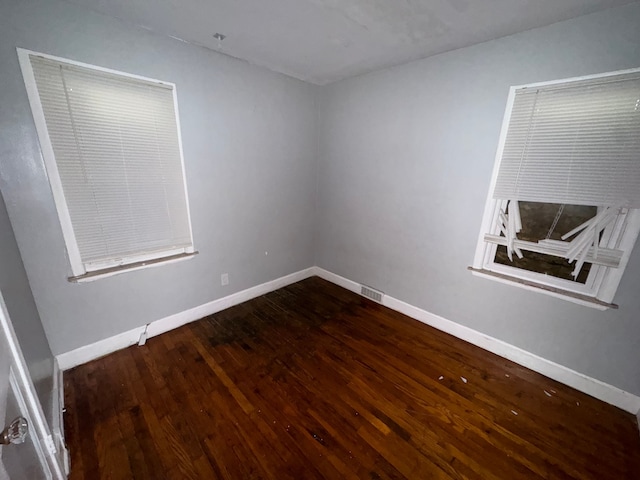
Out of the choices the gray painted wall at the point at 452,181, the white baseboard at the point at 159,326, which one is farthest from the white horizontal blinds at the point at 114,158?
the gray painted wall at the point at 452,181

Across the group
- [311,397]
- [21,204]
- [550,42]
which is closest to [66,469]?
[311,397]

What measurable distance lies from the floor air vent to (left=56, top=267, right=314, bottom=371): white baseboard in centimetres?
94

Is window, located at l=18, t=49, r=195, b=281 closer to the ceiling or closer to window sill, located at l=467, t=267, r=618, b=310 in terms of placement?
the ceiling

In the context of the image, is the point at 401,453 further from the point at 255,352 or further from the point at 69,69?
the point at 69,69

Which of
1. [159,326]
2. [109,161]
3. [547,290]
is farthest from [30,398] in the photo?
[547,290]

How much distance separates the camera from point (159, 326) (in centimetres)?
225

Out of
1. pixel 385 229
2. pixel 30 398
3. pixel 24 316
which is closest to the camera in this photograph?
pixel 30 398

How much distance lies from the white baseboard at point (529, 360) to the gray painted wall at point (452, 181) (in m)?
0.05

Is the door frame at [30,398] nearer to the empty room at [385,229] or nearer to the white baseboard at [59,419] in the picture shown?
the empty room at [385,229]

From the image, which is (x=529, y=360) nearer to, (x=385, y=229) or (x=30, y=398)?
(x=385, y=229)

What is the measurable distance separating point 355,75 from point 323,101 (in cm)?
50

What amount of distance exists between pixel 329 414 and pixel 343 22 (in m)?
2.51

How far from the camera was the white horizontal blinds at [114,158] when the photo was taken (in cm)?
161

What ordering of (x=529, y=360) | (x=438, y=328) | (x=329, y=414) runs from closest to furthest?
(x=329, y=414) → (x=529, y=360) → (x=438, y=328)
